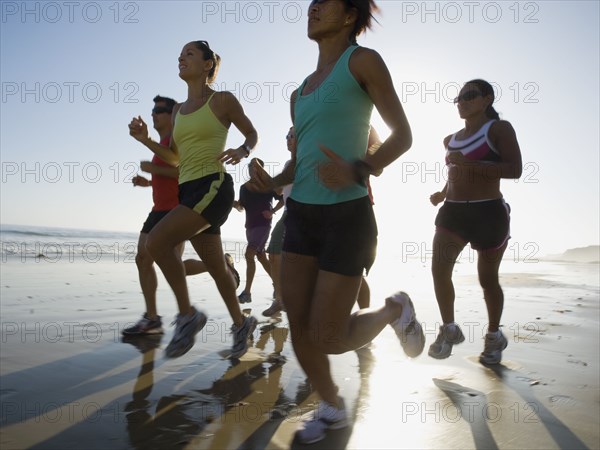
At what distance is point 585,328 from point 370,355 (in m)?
3.11

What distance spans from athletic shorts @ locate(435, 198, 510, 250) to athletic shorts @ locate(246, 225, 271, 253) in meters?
3.51

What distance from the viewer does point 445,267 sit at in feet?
11.5

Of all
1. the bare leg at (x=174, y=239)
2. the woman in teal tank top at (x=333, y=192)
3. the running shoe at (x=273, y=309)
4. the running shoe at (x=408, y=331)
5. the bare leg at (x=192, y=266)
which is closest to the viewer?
the woman in teal tank top at (x=333, y=192)

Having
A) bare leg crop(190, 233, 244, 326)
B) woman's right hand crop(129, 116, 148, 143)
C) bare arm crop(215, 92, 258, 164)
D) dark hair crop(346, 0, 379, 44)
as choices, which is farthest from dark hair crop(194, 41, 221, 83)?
dark hair crop(346, 0, 379, 44)

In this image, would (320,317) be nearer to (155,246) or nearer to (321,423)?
(321,423)

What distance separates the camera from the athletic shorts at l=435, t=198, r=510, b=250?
3.48 meters

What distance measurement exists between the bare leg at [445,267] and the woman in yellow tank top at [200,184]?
1418mm

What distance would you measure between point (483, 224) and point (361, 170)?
201cm

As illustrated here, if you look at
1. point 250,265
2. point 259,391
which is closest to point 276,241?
point 250,265

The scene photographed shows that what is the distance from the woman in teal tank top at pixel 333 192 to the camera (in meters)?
1.92

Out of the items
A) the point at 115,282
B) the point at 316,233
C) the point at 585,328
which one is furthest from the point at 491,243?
the point at 115,282

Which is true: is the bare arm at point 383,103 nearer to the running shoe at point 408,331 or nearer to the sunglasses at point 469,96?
the running shoe at point 408,331

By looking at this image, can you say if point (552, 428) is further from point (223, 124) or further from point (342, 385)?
point (223, 124)

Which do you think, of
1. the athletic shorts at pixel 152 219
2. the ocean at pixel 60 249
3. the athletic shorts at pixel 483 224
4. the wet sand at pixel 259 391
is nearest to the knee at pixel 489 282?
the athletic shorts at pixel 483 224
